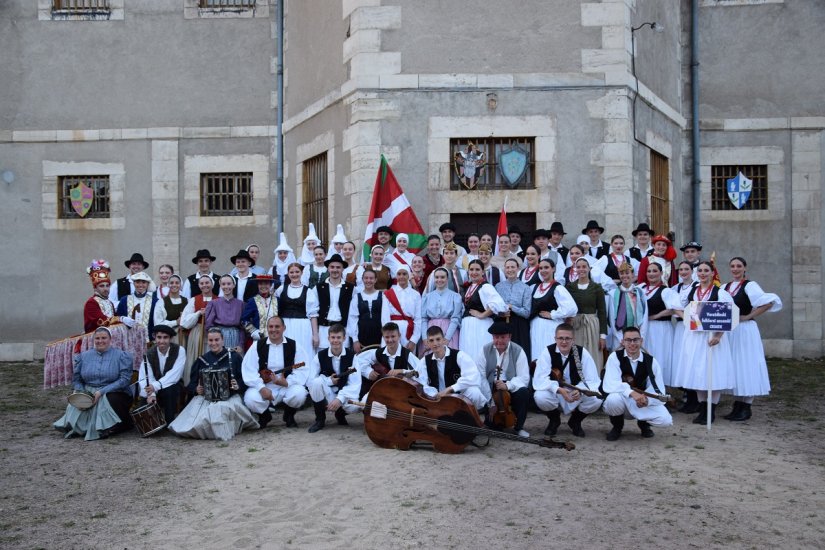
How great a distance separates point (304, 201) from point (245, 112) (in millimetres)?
2476

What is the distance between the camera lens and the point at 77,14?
14961 mm

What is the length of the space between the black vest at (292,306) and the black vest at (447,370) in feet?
6.40

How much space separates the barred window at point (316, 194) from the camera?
42.1 feet

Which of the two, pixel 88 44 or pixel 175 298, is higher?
pixel 88 44

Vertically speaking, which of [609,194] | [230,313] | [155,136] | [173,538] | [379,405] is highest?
[155,136]

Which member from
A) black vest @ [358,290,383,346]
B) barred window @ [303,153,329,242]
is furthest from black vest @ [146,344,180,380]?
barred window @ [303,153,329,242]

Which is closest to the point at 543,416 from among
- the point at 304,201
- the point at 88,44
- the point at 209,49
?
the point at 304,201

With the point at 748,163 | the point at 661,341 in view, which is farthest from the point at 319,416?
the point at 748,163

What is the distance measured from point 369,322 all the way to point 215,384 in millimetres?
1675

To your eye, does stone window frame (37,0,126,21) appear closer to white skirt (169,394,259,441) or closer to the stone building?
the stone building

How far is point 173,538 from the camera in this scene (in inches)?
215

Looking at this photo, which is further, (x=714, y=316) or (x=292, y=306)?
(x=292, y=306)

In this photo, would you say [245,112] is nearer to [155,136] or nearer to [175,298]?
[155,136]

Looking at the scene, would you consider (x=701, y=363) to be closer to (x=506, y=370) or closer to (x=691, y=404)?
(x=691, y=404)
